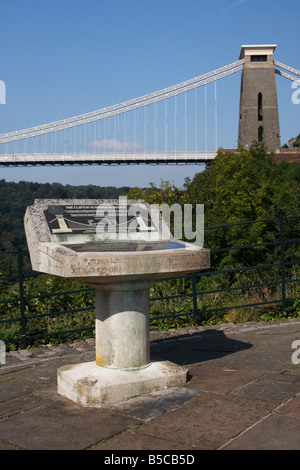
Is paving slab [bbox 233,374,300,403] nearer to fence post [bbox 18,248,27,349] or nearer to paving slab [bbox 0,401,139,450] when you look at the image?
paving slab [bbox 0,401,139,450]

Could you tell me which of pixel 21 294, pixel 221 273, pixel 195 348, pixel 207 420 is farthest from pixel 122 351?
pixel 221 273

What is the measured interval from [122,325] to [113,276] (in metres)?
0.41

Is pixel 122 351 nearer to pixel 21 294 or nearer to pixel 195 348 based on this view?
pixel 195 348

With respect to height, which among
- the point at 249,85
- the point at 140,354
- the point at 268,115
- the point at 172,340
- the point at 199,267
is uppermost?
the point at 249,85

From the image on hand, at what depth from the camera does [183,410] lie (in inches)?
115

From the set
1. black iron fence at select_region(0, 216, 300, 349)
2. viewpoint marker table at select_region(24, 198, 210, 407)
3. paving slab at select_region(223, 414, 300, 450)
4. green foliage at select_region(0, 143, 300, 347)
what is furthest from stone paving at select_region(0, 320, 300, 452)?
green foliage at select_region(0, 143, 300, 347)

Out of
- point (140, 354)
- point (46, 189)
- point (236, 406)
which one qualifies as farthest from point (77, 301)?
point (46, 189)

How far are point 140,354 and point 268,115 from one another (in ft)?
140

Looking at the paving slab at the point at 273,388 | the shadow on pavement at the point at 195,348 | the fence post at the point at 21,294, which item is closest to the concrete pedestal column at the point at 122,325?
the paving slab at the point at 273,388

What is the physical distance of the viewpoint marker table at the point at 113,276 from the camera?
310 centimetres

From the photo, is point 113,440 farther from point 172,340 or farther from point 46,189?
point 46,189

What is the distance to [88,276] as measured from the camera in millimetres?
3059

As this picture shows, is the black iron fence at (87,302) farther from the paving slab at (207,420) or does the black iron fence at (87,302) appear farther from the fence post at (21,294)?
the paving slab at (207,420)
